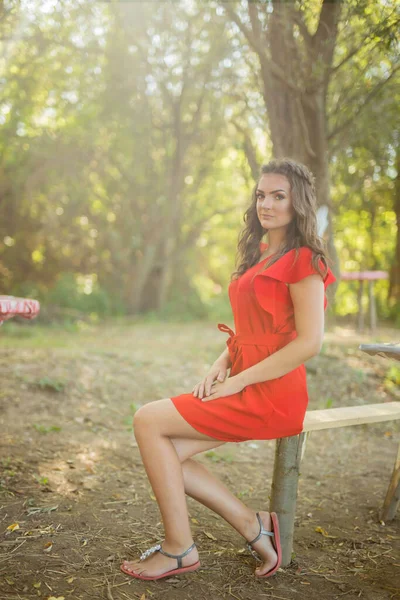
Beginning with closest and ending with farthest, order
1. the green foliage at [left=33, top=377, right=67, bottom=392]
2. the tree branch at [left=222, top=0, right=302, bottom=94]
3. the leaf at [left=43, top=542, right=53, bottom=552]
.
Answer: the leaf at [left=43, top=542, right=53, bottom=552] → the tree branch at [left=222, top=0, right=302, bottom=94] → the green foliage at [left=33, top=377, right=67, bottom=392]

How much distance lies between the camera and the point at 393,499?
322 cm

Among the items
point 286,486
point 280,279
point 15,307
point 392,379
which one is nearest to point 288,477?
point 286,486

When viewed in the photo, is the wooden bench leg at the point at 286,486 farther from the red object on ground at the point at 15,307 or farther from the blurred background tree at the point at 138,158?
the blurred background tree at the point at 138,158

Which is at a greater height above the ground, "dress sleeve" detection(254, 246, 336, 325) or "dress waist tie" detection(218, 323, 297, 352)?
"dress sleeve" detection(254, 246, 336, 325)

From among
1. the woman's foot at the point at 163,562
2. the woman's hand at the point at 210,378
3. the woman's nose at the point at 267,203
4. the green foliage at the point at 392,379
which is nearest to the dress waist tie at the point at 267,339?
the woman's hand at the point at 210,378

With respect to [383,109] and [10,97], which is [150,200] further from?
[383,109]

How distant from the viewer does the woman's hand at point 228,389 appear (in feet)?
7.76

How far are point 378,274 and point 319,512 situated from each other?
6.69 metres

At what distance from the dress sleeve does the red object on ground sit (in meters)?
1.39

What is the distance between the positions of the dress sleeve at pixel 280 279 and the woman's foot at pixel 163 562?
1.04 meters

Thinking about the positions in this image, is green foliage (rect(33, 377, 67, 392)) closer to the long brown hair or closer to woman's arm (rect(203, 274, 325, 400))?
woman's arm (rect(203, 274, 325, 400))

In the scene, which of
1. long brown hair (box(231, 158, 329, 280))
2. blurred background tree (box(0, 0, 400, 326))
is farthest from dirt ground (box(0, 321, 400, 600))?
blurred background tree (box(0, 0, 400, 326))

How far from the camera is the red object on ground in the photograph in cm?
300

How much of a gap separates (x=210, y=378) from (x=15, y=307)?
4.12 ft
